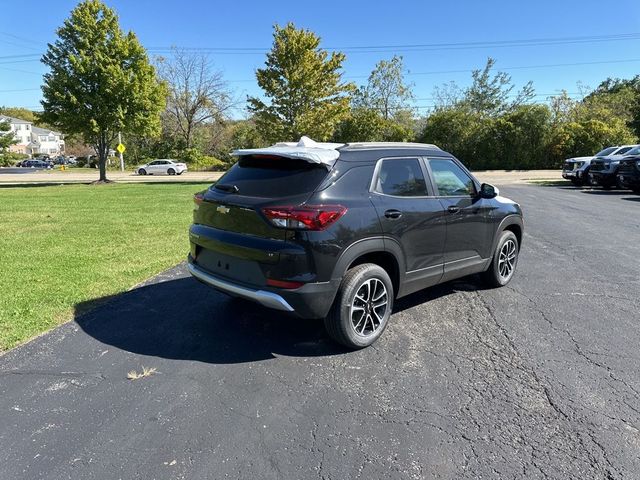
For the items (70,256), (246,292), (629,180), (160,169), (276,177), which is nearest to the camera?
(246,292)

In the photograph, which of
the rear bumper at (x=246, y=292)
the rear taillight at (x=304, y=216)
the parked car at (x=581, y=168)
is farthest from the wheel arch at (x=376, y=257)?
the parked car at (x=581, y=168)

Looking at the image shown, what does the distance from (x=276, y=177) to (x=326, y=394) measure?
71.3 inches

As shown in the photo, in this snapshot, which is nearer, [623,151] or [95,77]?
[623,151]

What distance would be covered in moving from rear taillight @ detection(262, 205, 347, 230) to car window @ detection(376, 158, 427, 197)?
70cm

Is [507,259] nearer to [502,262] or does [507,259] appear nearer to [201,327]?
[502,262]

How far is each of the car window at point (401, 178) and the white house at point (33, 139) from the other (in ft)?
405

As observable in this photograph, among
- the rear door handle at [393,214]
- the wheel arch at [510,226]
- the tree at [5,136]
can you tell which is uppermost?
the tree at [5,136]

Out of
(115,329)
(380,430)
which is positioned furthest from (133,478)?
(115,329)

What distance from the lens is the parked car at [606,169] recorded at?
20.8 meters

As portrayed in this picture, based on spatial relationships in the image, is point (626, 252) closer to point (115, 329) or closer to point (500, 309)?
point (500, 309)

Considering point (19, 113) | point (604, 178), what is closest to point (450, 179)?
point (604, 178)

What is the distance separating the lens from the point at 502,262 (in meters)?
5.85

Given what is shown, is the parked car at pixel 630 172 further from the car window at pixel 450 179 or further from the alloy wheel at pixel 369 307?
the alloy wheel at pixel 369 307

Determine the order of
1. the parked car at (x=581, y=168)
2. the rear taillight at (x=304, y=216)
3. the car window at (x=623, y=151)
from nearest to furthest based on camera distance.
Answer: the rear taillight at (x=304, y=216) < the car window at (x=623, y=151) < the parked car at (x=581, y=168)
